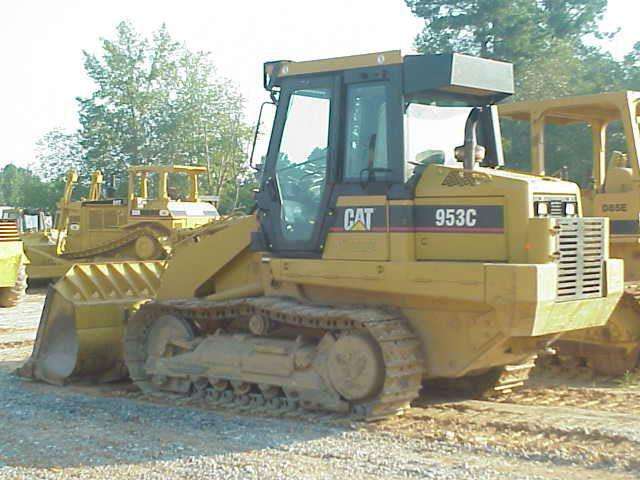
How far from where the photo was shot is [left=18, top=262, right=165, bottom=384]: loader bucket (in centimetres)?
1002

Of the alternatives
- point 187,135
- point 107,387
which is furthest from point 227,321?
point 187,135

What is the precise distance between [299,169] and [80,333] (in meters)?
3.09

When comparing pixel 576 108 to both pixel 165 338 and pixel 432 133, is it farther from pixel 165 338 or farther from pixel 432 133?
pixel 165 338

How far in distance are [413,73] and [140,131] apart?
42.7 m

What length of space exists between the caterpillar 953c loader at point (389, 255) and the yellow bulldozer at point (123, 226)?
13166mm

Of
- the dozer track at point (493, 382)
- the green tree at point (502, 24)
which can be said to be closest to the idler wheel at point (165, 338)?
the dozer track at point (493, 382)

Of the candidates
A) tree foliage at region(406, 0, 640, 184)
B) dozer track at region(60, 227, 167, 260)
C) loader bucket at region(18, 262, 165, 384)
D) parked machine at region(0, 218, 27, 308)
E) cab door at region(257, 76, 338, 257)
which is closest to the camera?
cab door at region(257, 76, 338, 257)

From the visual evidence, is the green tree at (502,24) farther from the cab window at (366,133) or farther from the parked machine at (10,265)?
the cab window at (366,133)

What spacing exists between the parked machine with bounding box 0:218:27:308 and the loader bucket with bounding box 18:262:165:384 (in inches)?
330

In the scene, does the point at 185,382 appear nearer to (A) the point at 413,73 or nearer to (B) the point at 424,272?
(B) the point at 424,272

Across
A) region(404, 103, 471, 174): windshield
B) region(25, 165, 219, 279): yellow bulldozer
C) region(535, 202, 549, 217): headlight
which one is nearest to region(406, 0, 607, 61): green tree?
region(25, 165, 219, 279): yellow bulldozer

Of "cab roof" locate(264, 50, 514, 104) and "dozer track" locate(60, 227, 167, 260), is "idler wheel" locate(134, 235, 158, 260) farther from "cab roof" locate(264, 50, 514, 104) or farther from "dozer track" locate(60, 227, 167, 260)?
"cab roof" locate(264, 50, 514, 104)

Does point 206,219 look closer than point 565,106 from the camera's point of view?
No

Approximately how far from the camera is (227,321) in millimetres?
9305
